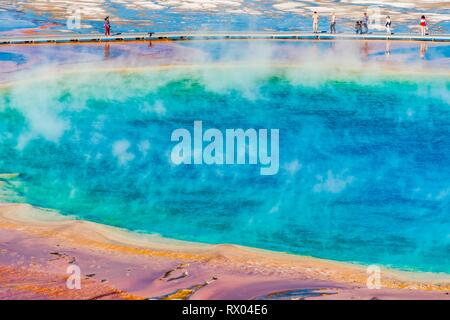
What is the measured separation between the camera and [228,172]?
55.6ft

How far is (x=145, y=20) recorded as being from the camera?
33.8 m

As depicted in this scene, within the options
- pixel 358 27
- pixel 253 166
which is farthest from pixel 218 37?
pixel 253 166

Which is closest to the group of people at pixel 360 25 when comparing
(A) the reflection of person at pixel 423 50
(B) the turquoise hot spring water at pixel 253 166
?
(A) the reflection of person at pixel 423 50

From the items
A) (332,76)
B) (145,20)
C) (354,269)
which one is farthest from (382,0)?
(354,269)

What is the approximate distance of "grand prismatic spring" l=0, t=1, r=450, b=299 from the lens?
1296cm

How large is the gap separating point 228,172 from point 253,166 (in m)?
0.55

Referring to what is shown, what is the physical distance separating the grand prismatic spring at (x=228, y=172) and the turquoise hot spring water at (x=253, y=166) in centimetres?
4

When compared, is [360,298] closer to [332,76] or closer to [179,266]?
[179,266]

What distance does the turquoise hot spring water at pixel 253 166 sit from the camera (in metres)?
14.5

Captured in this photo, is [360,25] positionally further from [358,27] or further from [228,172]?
[228,172]

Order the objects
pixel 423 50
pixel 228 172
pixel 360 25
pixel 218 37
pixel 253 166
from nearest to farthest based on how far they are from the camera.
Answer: pixel 228 172
pixel 253 166
pixel 423 50
pixel 218 37
pixel 360 25

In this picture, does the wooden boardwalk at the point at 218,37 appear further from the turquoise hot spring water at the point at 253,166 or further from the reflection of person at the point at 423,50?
the turquoise hot spring water at the point at 253,166

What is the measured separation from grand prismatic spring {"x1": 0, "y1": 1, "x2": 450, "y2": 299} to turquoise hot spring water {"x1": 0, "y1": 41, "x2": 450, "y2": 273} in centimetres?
4
